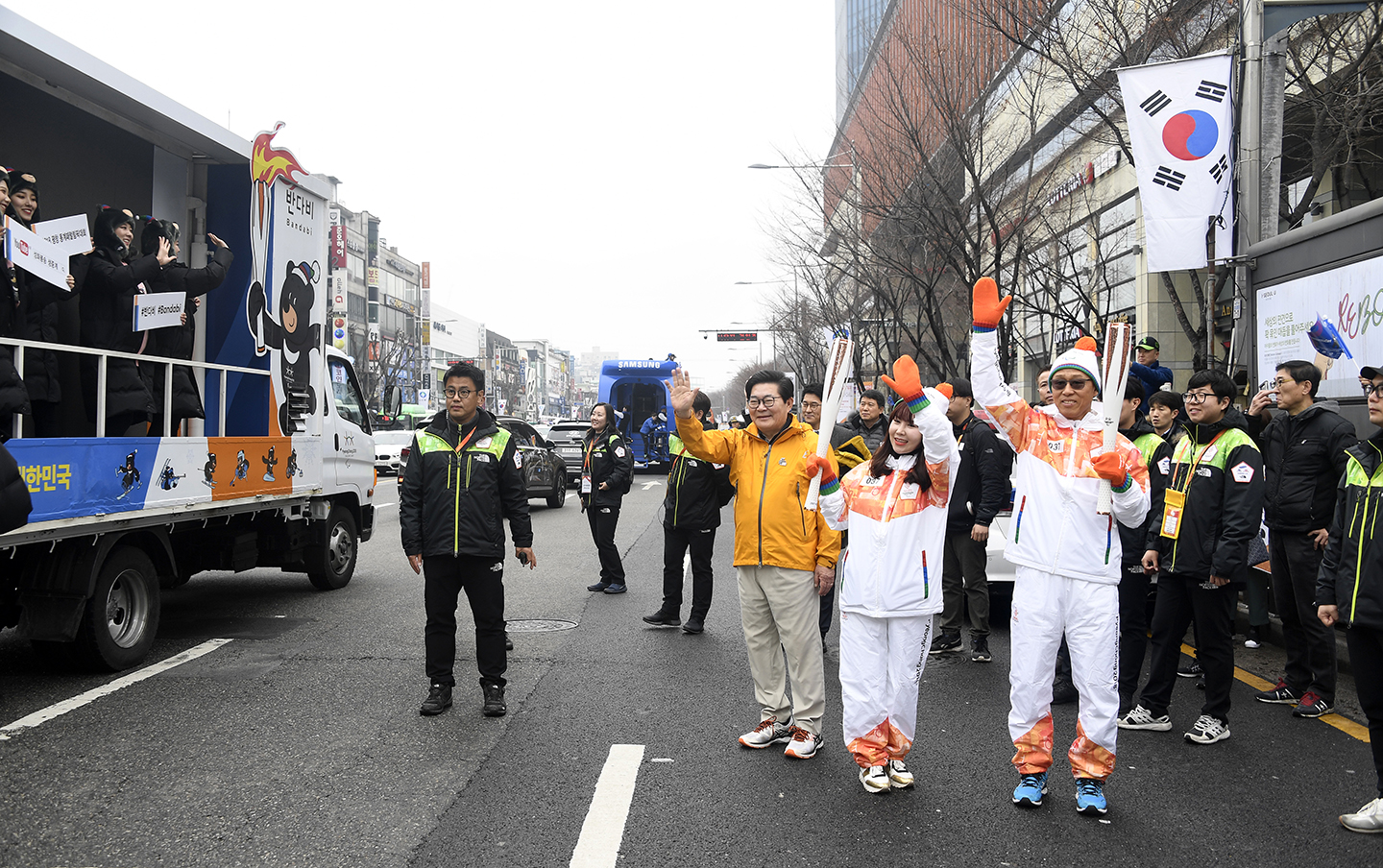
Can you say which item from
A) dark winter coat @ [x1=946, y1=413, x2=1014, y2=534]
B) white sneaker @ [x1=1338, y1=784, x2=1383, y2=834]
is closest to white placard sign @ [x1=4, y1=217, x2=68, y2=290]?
dark winter coat @ [x1=946, y1=413, x2=1014, y2=534]

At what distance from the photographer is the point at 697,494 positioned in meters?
8.11

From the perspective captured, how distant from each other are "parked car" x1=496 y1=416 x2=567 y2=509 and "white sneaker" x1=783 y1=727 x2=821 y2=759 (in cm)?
1321

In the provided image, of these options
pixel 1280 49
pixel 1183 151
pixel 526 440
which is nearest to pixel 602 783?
pixel 1183 151

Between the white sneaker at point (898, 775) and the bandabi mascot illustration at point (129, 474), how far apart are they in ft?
15.2

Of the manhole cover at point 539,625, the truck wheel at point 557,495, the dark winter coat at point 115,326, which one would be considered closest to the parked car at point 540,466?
the truck wheel at point 557,495

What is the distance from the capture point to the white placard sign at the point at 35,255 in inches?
228

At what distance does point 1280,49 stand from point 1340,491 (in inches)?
258

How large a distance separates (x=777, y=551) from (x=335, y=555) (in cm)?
600

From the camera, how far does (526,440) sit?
63.2ft

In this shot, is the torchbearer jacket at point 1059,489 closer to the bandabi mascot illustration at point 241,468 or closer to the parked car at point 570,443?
the bandabi mascot illustration at point 241,468

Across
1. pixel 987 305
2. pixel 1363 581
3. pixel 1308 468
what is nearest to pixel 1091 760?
pixel 1363 581

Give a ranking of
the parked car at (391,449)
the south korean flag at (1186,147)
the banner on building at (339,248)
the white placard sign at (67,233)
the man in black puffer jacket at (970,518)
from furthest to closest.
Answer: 1. the banner on building at (339,248)
2. the parked car at (391,449)
3. the south korean flag at (1186,147)
4. the man in black puffer jacket at (970,518)
5. the white placard sign at (67,233)

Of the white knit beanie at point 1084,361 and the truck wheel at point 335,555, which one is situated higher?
the white knit beanie at point 1084,361

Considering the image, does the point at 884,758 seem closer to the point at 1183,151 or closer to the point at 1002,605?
the point at 1002,605
